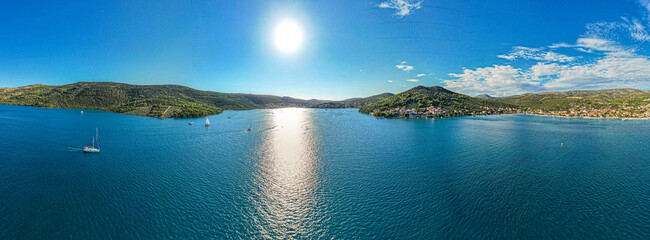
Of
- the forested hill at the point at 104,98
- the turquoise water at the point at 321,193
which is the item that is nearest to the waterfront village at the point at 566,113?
the turquoise water at the point at 321,193

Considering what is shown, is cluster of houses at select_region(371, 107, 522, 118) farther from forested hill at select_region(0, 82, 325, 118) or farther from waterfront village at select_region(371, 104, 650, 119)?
forested hill at select_region(0, 82, 325, 118)

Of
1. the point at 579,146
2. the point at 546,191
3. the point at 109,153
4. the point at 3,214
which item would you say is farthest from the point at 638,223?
the point at 109,153

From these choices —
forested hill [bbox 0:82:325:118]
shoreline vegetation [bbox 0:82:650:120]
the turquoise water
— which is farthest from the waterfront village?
forested hill [bbox 0:82:325:118]

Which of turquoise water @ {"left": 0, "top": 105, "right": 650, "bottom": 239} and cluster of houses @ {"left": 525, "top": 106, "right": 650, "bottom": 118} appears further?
cluster of houses @ {"left": 525, "top": 106, "right": 650, "bottom": 118}

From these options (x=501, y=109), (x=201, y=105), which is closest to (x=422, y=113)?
(x=501, y=109)

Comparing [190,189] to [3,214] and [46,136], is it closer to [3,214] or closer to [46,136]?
[3,214]

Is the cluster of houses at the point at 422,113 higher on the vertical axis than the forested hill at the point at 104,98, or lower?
lower

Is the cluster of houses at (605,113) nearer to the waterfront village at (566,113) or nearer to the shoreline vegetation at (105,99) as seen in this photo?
the waterfront village at (566,113)

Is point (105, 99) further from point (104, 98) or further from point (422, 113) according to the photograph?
point (422, 113)
